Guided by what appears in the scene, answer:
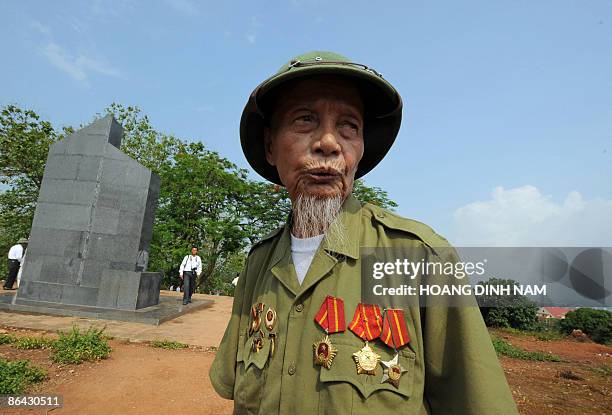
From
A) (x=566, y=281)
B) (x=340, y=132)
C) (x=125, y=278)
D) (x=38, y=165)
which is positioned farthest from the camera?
(x=38, y=165)

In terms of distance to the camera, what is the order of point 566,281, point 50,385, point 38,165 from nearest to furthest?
1. point 566,281
2. point 50,385
3. point 38,165

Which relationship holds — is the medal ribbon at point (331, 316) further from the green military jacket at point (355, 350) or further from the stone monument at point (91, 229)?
the stone monument at point (91, 229)

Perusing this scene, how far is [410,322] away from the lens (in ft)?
3.85

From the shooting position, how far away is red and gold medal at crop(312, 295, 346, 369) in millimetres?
1180

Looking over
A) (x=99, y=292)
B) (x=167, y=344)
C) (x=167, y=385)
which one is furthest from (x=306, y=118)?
(x=99, y=292)

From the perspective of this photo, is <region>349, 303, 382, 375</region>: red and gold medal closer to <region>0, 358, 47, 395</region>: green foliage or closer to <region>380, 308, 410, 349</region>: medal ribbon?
<region>380, 308, 410, 349</region>: medal ribbon

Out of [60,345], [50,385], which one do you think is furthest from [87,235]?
[50,385]

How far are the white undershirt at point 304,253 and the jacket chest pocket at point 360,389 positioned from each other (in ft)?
1.52

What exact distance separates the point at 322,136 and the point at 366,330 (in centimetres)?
79

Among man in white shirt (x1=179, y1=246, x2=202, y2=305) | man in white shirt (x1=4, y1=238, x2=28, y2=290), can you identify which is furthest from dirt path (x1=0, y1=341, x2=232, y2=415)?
man in white shirt (x1=4, y1=238, x2=28, y2=290)

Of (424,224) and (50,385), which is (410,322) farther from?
(50,385)

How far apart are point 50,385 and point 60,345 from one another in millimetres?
1310

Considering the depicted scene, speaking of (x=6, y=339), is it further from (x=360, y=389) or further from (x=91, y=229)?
(x=360, y=389)

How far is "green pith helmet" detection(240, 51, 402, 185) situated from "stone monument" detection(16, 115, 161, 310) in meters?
A: 8.79
